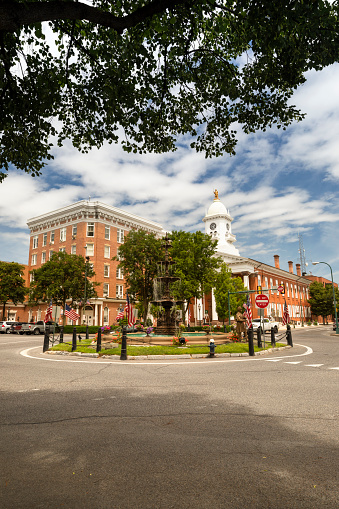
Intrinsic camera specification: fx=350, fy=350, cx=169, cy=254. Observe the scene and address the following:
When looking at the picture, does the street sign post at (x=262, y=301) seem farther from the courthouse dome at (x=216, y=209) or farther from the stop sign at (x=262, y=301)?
the courthouse dome at (x=216, y=209)

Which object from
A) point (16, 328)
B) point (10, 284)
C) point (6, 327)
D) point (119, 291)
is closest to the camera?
point (16, 328)

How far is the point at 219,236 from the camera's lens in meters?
84.3

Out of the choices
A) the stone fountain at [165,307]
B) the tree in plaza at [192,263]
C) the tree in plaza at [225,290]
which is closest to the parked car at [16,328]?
the tree in plaza at [192,263]

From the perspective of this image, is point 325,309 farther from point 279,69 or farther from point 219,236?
point 279,69

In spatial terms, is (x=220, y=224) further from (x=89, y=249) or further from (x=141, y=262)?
(x=141, y=262)

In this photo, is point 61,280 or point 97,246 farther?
point 97,246

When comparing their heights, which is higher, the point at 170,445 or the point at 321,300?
the point at 321,300

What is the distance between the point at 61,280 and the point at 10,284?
14.1m

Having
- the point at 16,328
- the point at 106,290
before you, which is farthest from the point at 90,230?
the point at 16,328

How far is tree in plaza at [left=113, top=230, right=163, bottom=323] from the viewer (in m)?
39.8

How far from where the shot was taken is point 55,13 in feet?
18.0

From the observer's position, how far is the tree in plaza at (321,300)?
85.1 meters

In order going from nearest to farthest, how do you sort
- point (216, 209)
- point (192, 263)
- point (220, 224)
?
point (192, 263) → point (220, 224) → point (216, 209)

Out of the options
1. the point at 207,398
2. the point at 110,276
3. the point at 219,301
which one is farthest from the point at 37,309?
the point at 207,398
